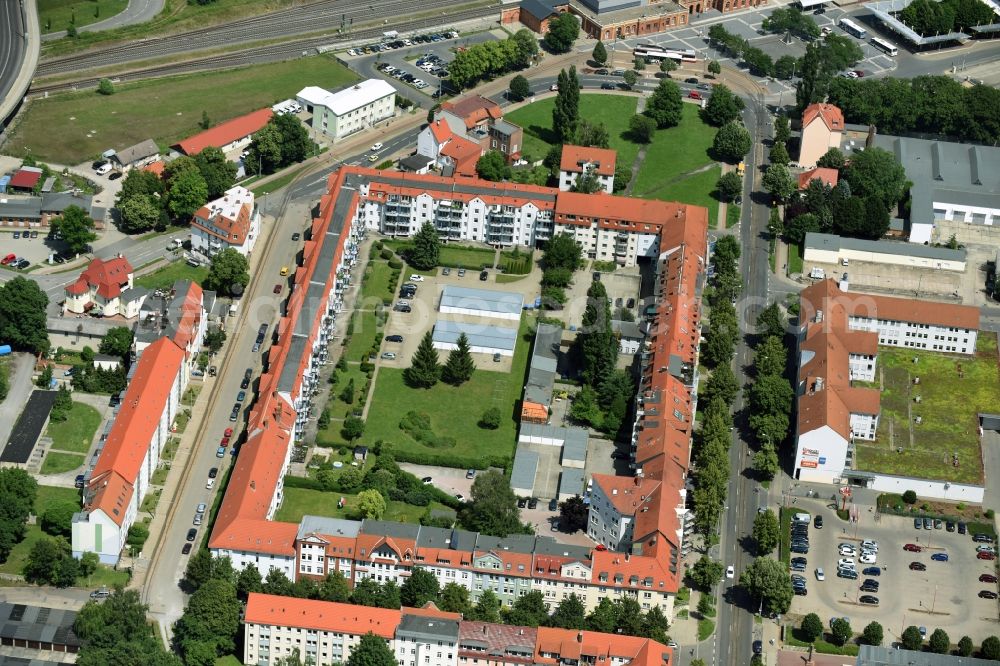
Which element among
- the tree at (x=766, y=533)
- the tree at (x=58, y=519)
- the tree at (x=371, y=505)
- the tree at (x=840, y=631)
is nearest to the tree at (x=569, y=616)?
the tree at (x=766, y=533)

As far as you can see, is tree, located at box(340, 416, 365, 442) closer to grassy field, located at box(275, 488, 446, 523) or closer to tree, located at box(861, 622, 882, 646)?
grassy field, located at box(275, 488, 446, 523)

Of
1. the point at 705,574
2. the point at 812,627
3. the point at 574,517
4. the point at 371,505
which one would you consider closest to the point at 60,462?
the point at 371,505

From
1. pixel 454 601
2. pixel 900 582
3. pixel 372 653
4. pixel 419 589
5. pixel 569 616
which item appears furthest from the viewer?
pixel 900 582

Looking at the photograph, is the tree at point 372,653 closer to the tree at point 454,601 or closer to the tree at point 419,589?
the tree at point 419,589

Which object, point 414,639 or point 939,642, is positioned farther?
point 939,642

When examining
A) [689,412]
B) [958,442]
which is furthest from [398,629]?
[958,442]

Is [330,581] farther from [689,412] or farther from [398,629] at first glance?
[689,412]

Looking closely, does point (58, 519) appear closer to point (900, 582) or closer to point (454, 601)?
point (454, 601)
